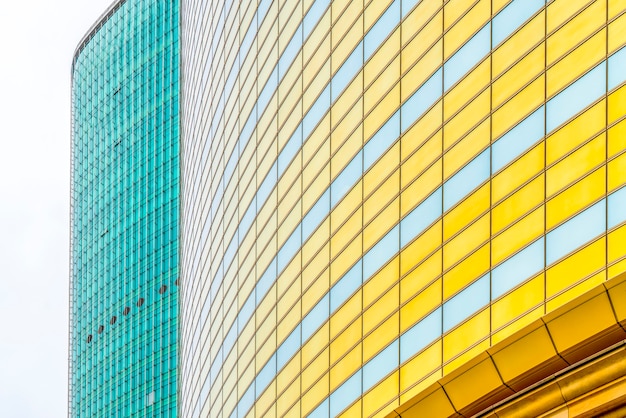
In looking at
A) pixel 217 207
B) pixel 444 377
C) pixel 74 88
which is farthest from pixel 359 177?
pixel 74 88

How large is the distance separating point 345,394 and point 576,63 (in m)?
15.5

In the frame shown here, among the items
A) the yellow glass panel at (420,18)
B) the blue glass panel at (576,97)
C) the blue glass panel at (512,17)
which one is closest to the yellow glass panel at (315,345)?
the yellow glass panel at (420,18)

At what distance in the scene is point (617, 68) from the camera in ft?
99.1

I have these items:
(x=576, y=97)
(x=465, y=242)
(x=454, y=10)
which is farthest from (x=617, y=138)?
(x=454, y=10)

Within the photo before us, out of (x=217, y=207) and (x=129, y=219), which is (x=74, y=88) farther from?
(x=217, y=207)

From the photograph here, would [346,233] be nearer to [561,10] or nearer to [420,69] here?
[420,69]

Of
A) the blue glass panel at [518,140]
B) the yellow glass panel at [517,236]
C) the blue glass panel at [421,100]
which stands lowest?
the yellow glass panel at [517,236]

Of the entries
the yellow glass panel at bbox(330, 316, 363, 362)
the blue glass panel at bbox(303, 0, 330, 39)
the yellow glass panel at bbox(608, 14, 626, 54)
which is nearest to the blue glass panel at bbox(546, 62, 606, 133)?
the yellow glass panel at bbox(608, 14, 626, 54)

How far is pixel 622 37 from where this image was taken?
30.2m

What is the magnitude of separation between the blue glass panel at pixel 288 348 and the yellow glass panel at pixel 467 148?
44.1 feet

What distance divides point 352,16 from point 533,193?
14.9m

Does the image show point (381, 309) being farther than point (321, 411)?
No

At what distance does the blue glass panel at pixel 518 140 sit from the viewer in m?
32.7

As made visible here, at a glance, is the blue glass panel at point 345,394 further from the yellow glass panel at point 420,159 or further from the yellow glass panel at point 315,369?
the yellow glass panel at point 420,159
